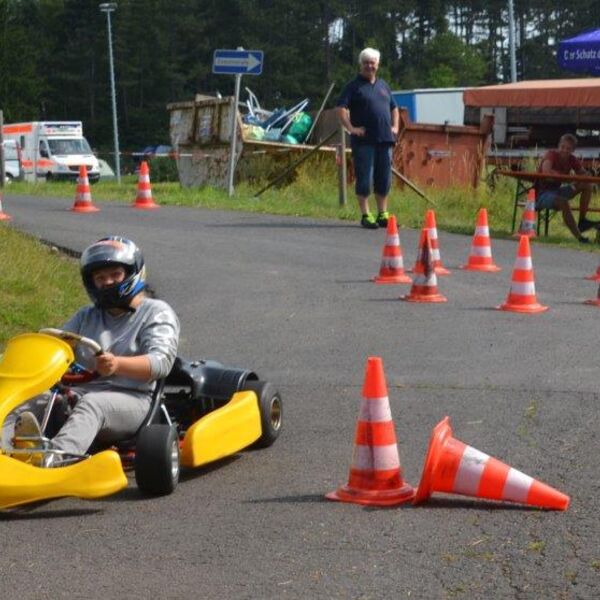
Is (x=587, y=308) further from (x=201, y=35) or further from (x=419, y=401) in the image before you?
(x=201, y=35)

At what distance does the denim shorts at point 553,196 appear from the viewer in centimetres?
1773

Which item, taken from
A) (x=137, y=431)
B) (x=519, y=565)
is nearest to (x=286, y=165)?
(x=137, y=431)

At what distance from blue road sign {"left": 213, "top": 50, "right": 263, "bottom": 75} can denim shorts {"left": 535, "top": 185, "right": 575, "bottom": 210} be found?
6926mm

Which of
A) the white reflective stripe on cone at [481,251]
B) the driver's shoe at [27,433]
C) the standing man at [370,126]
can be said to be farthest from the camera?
the standing man at [370,126]

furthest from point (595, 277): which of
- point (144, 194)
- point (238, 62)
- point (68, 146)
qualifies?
point (68, 146)

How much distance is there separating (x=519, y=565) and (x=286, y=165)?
20704mm

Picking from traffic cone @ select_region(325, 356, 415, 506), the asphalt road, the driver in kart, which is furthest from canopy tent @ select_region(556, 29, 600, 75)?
traffic cone @ select_region(325, 356, 415, 506)

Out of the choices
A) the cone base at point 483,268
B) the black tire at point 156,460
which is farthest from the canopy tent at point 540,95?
the black tire at point 156,460

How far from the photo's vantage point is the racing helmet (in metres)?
6.67

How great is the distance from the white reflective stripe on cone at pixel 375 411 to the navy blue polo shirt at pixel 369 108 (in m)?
11.3

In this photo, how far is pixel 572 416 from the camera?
7.81 m

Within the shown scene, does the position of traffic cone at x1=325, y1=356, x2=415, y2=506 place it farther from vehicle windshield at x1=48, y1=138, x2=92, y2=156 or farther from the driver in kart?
vehicle windshield at x1=48, y1=138, x2=92, y2=156

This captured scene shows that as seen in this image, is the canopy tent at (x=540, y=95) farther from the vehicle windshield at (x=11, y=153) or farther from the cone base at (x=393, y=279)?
the vehicle windshield at (x=11, y=153)

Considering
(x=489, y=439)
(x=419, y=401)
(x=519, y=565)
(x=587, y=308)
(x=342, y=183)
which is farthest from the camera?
(x=342, y=183)
